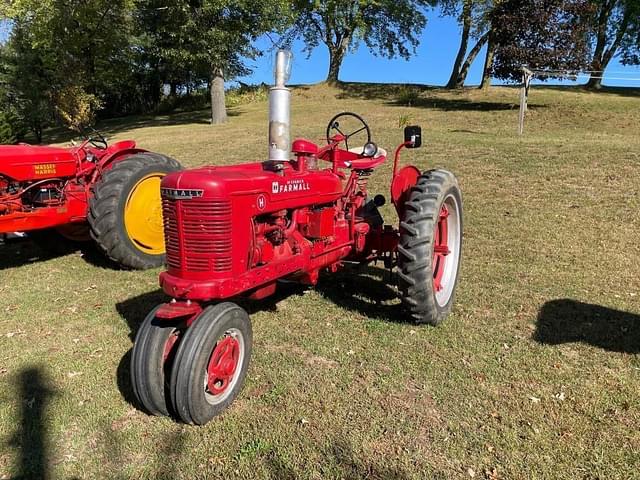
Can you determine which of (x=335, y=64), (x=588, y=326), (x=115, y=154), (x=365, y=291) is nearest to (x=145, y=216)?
(x=115, y=154)

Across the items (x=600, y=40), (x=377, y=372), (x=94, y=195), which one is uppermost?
(x=600, y=40)

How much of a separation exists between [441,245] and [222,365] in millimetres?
2443

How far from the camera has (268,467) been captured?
8.83 ft

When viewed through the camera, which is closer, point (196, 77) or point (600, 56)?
point (600, 56)

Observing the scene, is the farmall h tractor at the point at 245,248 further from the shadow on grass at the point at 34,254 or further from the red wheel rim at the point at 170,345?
the shadow on grass at the point at 34,254

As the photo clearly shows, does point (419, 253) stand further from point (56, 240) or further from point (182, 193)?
point (56, 240)

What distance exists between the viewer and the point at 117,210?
5.22 metres

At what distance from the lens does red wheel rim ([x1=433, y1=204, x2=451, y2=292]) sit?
4.62 metres

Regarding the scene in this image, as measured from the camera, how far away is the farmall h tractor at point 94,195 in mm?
5184

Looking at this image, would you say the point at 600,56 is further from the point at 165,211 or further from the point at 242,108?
the point at 165,211

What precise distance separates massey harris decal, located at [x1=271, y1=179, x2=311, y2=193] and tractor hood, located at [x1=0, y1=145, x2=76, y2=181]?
3.13m

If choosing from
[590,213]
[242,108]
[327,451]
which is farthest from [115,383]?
[242,108]

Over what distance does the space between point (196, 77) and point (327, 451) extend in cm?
3093

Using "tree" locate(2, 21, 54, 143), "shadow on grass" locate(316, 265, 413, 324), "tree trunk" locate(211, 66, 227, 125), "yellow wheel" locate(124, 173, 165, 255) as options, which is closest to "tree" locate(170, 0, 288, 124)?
"tree trunk" locate(211, 66, 227, 125)
